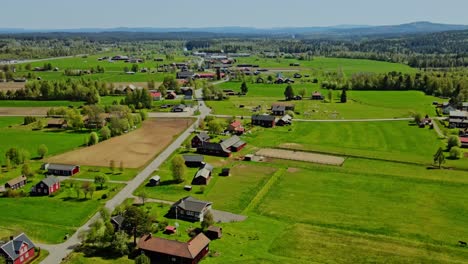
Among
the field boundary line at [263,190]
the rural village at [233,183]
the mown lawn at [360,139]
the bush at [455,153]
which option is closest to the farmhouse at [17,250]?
the rural village at [233,183]

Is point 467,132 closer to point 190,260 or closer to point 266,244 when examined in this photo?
point 266,244

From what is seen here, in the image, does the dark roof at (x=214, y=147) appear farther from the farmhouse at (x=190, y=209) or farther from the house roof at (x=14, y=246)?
the house roof at (x=14, y=246)

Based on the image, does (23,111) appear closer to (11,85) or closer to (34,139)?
(34,139)

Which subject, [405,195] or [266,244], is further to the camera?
[405,195]

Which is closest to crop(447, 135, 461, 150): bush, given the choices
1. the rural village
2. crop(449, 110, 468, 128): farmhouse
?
the rural village

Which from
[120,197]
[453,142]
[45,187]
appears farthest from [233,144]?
[453,142]

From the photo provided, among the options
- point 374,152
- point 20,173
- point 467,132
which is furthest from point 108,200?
point 467,132

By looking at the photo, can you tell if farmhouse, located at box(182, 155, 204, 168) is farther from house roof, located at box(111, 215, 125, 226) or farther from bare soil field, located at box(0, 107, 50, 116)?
bare soil field, located at box(0, 107, 50, 116)
